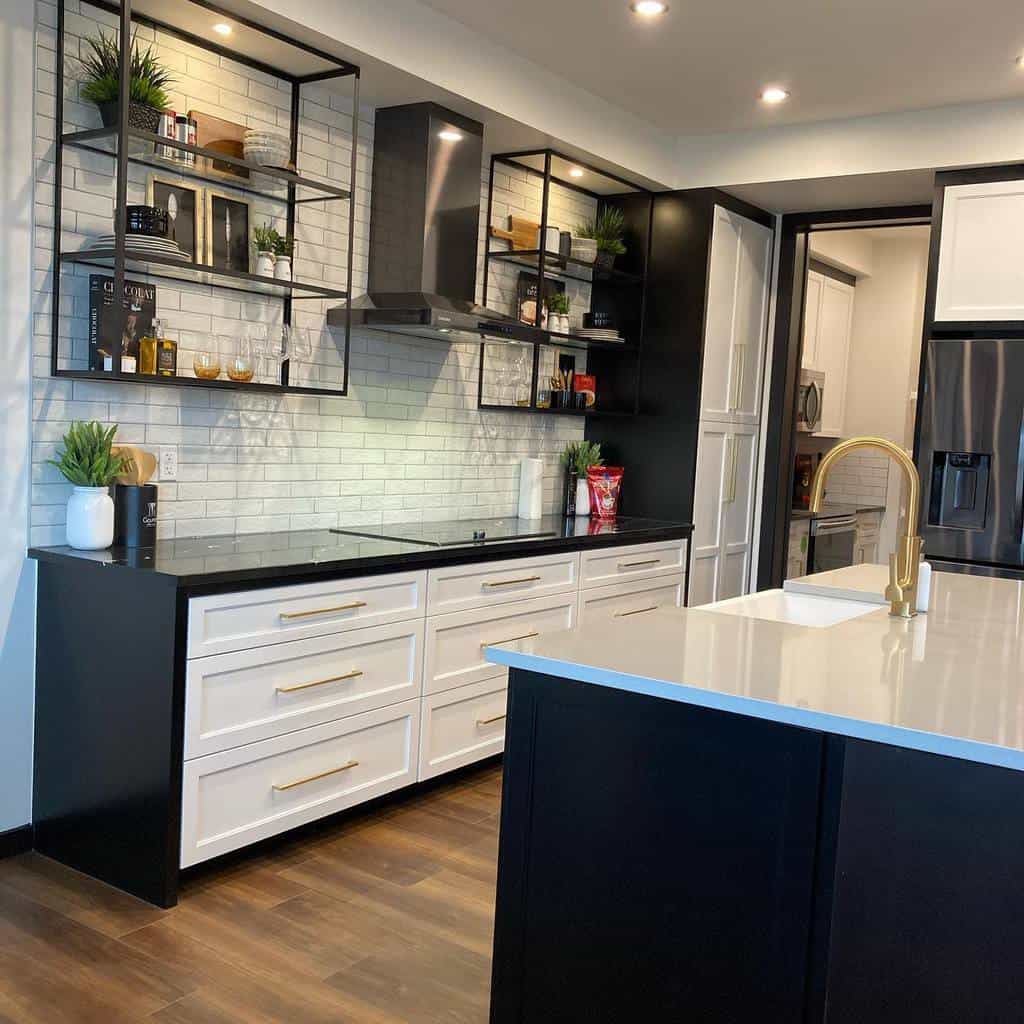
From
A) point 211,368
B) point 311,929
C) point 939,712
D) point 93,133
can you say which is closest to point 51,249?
point 93,133

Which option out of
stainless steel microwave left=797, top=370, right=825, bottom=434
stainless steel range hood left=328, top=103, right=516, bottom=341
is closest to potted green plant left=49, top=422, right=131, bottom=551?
stainless steel range hood left=328, top=103, right=516, bottom=341

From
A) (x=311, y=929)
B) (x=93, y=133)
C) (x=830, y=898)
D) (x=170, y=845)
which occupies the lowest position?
(x=311, y=929)

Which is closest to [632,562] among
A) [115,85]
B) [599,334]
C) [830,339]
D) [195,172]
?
[599,334]

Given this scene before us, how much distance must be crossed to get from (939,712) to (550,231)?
3442mm

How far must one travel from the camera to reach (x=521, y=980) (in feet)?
6.34

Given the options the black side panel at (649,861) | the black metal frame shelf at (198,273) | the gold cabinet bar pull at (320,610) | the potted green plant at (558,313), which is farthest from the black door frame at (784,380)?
the black side panel at (649,861)

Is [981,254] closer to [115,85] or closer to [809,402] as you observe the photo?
[809,402]

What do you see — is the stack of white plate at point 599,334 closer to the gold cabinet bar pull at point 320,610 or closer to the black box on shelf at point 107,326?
the gold cabinet bar pull at point 320,610

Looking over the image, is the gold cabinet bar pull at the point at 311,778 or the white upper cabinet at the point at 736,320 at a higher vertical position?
the white upper cabinet at the point at 736,320

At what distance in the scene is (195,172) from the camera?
320 cm

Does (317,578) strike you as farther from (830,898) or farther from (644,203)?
(644,203)

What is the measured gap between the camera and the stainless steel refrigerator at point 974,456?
176 inches

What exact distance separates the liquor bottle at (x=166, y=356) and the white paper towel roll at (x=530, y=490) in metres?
1.97

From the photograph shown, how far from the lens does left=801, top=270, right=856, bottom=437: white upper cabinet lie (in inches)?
260
